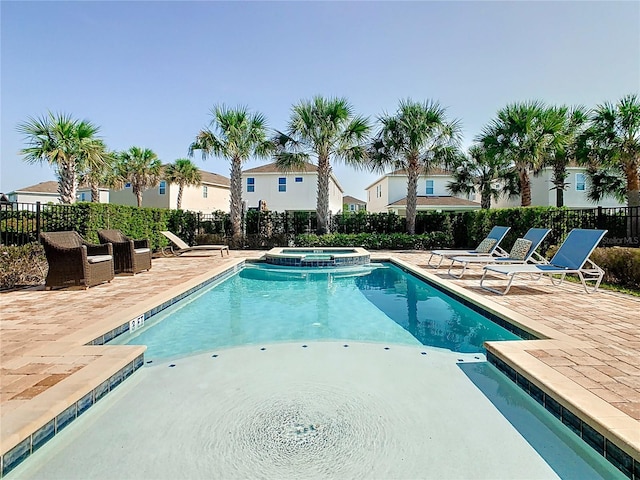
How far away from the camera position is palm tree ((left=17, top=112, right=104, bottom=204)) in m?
13.6

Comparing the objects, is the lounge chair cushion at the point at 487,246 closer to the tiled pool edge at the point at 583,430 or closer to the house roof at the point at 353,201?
the tiled pool edge at the point at 583,430

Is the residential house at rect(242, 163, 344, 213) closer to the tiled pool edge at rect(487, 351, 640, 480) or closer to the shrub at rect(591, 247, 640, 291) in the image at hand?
the shrub at rect(591, 247, 640, 291)

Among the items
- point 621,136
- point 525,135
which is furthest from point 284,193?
point 621,136

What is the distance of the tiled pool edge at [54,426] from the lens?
2.19 metres

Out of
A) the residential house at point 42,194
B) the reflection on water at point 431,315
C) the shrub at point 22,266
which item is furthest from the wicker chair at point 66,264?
the residential house at point 42,194

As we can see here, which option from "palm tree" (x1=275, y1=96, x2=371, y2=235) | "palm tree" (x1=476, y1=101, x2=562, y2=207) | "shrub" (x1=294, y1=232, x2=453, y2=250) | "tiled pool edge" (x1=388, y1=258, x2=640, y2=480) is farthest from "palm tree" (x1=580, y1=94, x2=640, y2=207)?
"tiled pool edge" (x1=388, y1=258, x2=640, y2=480)

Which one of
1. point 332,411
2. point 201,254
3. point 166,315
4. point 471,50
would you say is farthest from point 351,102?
point 332,411

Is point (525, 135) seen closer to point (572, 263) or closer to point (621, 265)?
point (621, 265)

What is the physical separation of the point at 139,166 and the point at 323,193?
55.4 ft

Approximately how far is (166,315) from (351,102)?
44.5 feet

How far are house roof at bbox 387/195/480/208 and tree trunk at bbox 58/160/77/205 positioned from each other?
22.2 meters

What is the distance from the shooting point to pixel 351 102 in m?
16.8

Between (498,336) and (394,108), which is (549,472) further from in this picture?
(394,108)

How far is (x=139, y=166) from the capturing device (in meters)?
27.5
